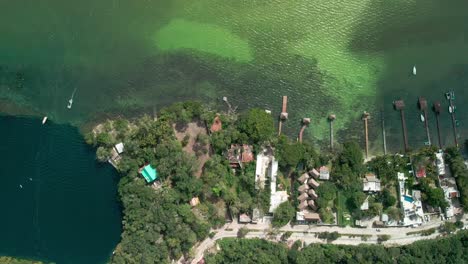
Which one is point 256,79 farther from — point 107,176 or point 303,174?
point 107,176

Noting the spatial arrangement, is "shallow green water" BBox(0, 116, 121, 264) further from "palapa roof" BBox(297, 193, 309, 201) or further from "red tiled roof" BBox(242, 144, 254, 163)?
"palapa roof" BBox(297, 193, 309, 201)

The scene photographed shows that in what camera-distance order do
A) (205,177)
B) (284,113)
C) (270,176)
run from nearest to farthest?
(205,177) → (270,176) → (284,113)

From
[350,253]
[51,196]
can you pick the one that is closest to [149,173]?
[51,196]

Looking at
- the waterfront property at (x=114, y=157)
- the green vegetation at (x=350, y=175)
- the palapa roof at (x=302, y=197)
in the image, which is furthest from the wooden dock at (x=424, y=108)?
the waterfront property at (x=114, y=157)

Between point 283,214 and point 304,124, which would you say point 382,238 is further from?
point 304,124

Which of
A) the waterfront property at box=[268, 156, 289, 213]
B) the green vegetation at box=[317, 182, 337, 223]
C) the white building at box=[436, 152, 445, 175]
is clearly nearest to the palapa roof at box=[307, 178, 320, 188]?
the green vegetation at box=[317, 182, 337, 223]

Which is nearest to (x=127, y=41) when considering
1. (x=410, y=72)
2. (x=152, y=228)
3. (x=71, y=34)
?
(x=71, y=34)

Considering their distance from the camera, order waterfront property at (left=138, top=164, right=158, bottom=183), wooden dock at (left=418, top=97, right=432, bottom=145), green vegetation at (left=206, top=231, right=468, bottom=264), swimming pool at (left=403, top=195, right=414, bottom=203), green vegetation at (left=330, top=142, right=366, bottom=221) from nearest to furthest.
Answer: green vegetation at (left=206, top=231, right=468, bottom=264) → waterfront property at (left=138, top=164, right=158, bottom=183) → green vegetation at (left=330, top=142, right=366, bottom=221) → swimming pool at (left=403, top=195, right=414, bottom=203) → wooden dock at (left=418, top=97, right=432, bottom=145)
